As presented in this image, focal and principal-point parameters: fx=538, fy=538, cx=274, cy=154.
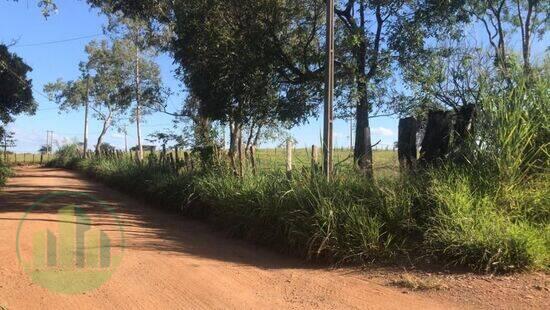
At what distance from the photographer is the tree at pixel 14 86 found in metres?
27.1

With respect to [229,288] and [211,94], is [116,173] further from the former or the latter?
[229,288]

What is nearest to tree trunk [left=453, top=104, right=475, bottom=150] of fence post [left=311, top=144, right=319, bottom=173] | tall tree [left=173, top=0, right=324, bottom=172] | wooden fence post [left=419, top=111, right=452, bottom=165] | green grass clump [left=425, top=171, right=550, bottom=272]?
wooden fence post [left=419, top=111, right=452, bottom=165]

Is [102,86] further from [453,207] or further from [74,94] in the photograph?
[453,207]

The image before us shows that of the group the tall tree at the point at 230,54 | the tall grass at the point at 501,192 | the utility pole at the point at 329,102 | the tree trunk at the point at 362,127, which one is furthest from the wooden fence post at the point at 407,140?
the tall tree at the point at 230,54

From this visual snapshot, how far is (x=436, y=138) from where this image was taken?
8766mm

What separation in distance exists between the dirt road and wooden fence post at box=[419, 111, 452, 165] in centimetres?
288

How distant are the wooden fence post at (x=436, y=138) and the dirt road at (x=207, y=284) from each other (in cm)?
288

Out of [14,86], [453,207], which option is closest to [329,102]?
[453,207]

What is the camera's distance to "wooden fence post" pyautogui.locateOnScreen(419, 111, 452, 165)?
859 centimetres

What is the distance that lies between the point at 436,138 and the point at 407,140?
55 centimetres

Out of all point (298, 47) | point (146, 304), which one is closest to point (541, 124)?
point (146, 304)

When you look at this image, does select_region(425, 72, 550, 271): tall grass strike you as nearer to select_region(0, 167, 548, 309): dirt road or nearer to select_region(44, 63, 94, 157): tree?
select_region(0, 167, 548, 309): dirt road

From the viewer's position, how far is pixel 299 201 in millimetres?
8094

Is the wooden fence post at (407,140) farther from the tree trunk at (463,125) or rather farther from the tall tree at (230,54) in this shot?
the tall tree at (230,54)
